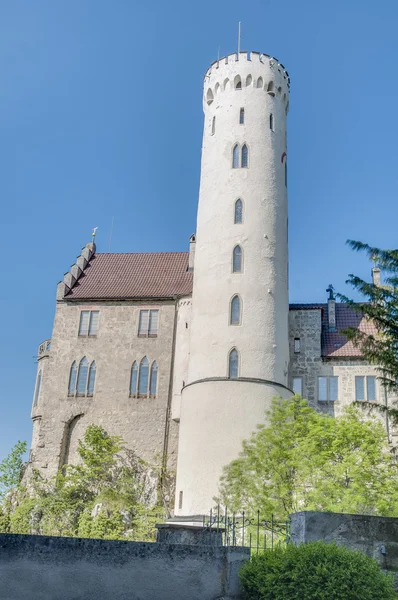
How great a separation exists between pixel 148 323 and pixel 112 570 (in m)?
28.2

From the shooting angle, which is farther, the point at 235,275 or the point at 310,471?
the point at 235,275

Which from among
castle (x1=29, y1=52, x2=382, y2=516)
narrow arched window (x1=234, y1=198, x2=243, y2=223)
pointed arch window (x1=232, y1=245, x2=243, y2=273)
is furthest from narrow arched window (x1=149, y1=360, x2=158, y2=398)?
narrow arched window (x1=234, y1=198, x2=243, y2=223)

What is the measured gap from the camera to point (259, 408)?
106 feet

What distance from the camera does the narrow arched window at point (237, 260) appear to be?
119 ft

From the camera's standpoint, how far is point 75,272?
144 feet

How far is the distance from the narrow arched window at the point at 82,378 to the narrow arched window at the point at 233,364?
10.7 m

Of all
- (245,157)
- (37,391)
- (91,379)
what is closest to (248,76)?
(245,157)

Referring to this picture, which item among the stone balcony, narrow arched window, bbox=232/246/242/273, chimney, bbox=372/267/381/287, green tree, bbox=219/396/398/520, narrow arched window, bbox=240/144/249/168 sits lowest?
green tree, bbox=219/396/398/520

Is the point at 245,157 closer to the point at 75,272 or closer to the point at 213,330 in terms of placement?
the point at 213,330

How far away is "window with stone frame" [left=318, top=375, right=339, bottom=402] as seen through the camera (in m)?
38.0

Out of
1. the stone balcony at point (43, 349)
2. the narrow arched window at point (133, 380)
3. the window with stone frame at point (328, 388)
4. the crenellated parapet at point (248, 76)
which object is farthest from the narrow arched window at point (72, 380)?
the crenellated parapet at point (248, 76)

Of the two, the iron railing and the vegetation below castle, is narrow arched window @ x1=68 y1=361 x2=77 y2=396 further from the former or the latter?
the iron railing

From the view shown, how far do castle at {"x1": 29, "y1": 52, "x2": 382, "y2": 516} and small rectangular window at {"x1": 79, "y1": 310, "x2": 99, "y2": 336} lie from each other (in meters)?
0.07

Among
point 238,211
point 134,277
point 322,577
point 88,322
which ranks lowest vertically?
point 322,577
